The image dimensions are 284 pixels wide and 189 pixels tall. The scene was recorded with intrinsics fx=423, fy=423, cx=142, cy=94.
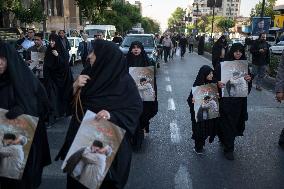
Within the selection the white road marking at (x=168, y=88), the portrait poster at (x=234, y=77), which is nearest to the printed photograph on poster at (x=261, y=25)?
the white road marking at (x=168, y=88)

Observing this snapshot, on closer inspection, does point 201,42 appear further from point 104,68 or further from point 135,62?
point 104,68

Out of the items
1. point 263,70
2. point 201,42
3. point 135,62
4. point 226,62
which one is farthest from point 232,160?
point 201,42

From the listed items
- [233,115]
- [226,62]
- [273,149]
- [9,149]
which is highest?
[226,62]

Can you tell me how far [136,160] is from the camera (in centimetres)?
593

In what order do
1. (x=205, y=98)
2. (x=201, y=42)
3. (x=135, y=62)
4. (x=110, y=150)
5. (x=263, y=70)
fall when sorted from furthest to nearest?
(x=201, y=42)
(x=263, y=70)
(x=135, y=62)
(x=205, y=98)
(x=110, y=150)

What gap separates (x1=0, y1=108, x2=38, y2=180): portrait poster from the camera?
124 inches

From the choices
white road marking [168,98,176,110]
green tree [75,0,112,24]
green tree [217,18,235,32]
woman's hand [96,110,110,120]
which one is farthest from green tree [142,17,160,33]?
woman's hand [96,110,110,120]

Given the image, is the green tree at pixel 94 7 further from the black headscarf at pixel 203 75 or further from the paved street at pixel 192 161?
the black headscarf at pixel 203 75

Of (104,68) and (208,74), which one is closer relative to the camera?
(104,68)

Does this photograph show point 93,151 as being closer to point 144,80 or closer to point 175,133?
point 144,80

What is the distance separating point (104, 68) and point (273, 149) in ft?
14.0

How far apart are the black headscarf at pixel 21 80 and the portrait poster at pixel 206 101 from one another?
112 inches

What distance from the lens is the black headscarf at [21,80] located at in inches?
126

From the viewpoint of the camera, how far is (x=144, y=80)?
6402 millimetres
